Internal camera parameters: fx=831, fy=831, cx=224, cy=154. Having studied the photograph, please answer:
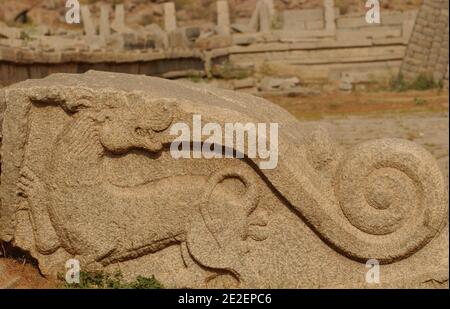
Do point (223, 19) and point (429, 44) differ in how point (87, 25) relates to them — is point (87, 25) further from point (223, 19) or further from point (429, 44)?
point (429, 44)

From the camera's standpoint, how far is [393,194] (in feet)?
17.4

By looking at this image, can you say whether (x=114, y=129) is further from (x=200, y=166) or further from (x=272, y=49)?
(x=272, y=49)

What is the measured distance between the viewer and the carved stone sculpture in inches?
209

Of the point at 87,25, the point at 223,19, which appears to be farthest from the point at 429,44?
the point at 87,25

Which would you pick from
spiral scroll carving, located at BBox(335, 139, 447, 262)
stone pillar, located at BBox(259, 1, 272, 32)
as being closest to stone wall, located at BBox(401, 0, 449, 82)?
stone pillar, located at BBox(259, 1, 272, 32)

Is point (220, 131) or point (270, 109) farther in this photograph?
point (270, 109)

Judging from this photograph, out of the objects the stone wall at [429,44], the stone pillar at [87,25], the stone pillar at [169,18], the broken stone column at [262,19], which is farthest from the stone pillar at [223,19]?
the stone wall at [429,44]

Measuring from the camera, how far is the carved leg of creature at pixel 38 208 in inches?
214

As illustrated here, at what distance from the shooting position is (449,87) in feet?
54.8

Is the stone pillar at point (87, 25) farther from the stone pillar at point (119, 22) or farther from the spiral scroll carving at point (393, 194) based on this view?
the spiral scroll carving at point (393, 194)

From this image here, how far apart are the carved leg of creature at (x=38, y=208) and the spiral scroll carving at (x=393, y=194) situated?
6.28 feet

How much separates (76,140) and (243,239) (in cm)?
126

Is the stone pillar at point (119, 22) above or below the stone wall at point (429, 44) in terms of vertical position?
above
